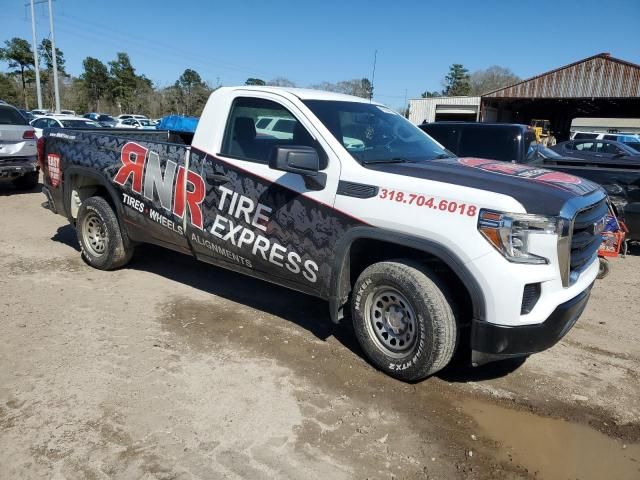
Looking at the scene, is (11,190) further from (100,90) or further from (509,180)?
(100,90)

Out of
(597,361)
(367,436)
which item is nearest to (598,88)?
(597,361)

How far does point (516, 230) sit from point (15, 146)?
10.2m

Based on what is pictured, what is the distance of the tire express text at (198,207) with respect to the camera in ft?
Answer: 12.9

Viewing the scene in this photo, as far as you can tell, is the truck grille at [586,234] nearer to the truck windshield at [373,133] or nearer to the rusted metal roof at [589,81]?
the truck windshield at [373,133]

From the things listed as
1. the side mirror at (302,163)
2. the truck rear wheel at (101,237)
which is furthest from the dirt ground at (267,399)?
the side mirror at (302,163)

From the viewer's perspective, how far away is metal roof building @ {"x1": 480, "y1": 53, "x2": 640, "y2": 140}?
3030cm

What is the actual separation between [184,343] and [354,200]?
1.84m

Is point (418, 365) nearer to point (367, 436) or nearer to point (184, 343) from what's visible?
point (367, 436)

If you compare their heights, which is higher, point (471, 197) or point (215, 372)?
point (471, 197)

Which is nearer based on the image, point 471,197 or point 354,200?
point 471,197

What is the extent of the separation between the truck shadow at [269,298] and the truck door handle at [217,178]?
1.37m

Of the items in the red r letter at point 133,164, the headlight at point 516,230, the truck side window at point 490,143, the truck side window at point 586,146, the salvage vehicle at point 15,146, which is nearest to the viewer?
the headlight at point 516,230

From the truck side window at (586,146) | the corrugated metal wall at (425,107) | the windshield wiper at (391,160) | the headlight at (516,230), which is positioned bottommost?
the headlight at (516,230)

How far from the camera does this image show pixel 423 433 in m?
3.03
